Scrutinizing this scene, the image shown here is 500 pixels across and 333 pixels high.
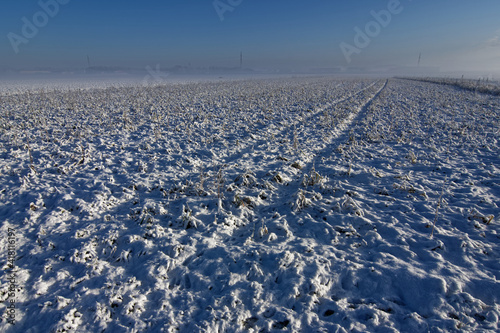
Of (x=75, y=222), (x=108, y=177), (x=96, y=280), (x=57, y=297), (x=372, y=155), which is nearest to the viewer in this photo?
(x=57, y=297)

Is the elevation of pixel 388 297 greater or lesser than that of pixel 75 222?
lesser

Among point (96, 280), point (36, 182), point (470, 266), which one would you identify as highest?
point (36, 182)

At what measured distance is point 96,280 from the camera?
165 inches

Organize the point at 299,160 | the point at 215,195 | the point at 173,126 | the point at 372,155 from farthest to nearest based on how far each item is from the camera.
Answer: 1. the point at 173,126
2. the point at 372,155
3. the point at 299,160
4. the point at 215,195

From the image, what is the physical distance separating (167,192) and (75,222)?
2179mm

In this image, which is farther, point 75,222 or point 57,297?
point 75,222

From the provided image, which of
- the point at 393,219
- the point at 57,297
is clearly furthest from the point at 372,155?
the point at 57,297

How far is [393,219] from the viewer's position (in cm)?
584

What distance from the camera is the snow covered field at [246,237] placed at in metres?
3.66

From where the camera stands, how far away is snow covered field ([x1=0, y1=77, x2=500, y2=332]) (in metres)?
3.66

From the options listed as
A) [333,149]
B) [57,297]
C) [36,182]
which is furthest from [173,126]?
[57,297]

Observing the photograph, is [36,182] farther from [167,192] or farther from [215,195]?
[215,195]

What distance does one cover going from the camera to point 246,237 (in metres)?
5.39

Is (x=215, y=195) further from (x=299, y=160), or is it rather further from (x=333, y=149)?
(x=333, y=149)
